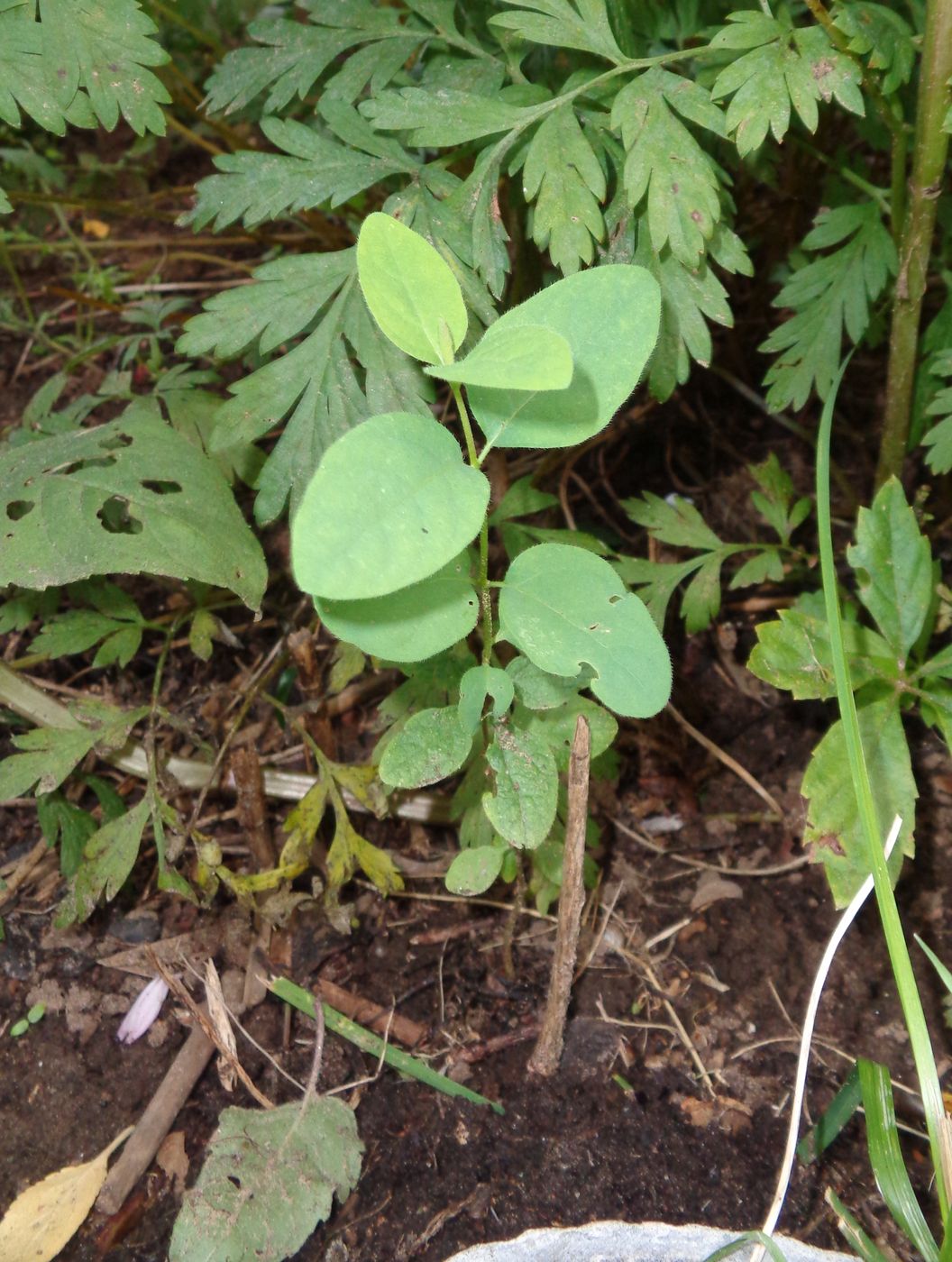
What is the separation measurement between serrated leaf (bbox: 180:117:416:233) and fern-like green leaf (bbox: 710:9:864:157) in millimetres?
456

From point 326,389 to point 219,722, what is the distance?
0.71 metres

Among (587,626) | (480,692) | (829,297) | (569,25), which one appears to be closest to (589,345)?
(587,626)

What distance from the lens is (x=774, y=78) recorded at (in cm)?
131

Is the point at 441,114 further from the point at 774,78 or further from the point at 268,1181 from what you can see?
the point at 268,1181

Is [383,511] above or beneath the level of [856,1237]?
above

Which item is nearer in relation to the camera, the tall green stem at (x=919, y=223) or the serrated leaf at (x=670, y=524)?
the tall green stem at (x=919, y=223)

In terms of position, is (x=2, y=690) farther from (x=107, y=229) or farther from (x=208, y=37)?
(x=107, y=229)

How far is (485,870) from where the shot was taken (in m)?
1.32

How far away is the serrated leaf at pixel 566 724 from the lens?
130cm

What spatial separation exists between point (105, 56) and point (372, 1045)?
1.44 metres

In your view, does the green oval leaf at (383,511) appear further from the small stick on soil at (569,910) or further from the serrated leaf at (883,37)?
the serrated leaf at (883,37)

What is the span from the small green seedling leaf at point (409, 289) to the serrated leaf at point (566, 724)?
1.62ft

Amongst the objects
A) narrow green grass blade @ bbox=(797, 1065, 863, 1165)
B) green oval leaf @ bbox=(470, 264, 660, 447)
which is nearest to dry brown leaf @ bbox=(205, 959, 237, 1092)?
narrow green grass blade @ bbox=(797, 1065, 863, 1165)

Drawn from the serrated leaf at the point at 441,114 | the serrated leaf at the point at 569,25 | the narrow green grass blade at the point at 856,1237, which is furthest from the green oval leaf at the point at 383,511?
the narrow green grass blade at the point at 856,1237
